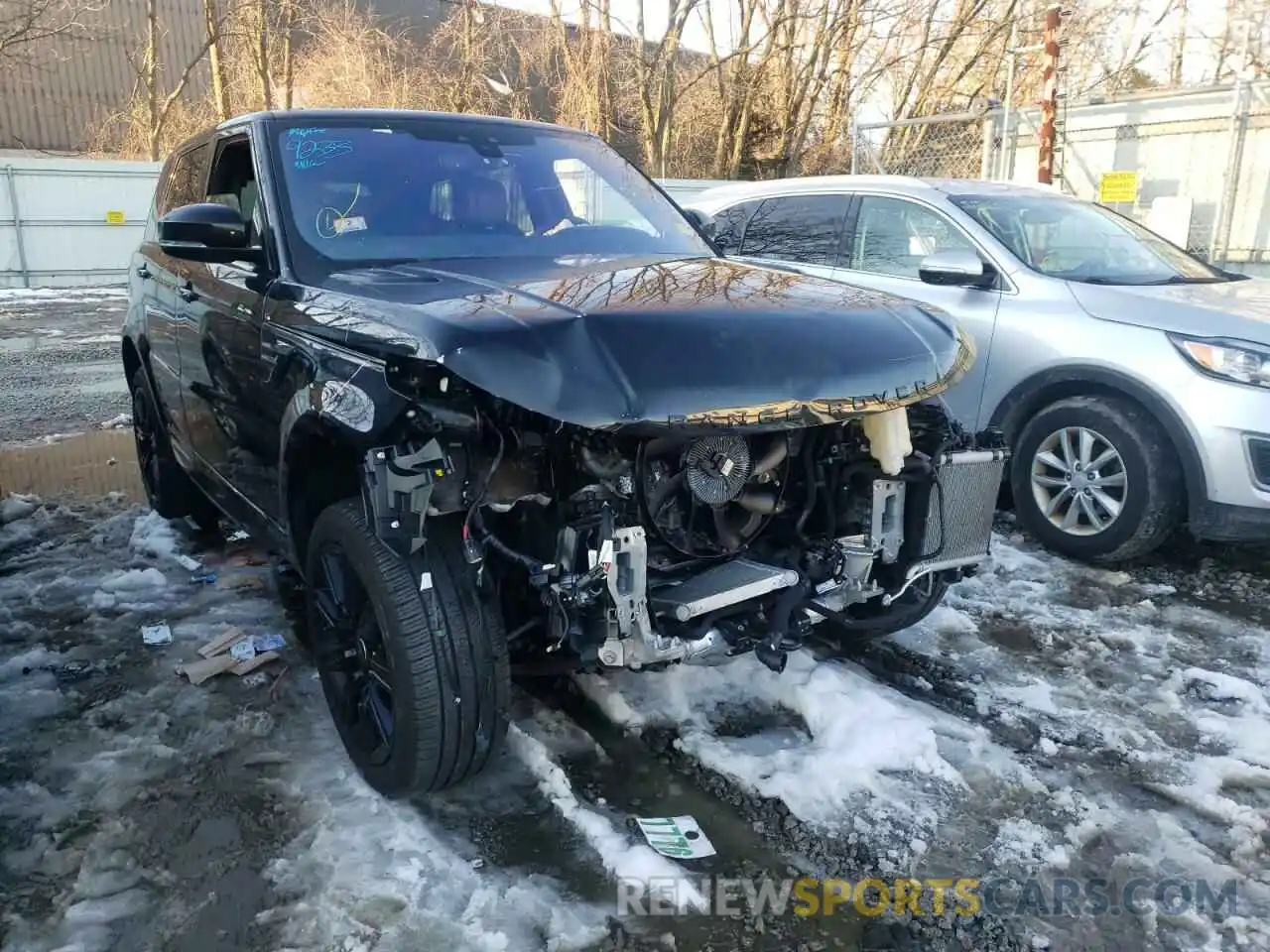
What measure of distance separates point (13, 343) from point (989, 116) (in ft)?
37.7

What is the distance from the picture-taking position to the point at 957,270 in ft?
16.5

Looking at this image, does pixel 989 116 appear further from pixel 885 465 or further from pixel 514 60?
pixel 514 60

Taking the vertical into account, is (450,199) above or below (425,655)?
above

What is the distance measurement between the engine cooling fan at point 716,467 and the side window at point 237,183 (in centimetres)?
175

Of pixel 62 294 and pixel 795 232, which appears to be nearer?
pixel 795 232

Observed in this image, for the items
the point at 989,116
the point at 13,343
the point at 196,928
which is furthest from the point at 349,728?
the point at 13,343

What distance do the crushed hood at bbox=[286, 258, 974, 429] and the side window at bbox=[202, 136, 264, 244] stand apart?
61 cm

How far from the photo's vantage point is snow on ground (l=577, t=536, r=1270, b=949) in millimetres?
2639

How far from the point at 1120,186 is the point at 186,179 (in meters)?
9.04

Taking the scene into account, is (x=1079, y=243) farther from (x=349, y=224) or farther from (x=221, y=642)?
(x=221, y=642)

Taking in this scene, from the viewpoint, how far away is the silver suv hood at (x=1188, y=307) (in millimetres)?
4359

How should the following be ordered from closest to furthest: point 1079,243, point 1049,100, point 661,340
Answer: point 661,340
point 1079,243
point 1049,100

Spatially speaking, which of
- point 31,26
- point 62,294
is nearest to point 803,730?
point 62,294

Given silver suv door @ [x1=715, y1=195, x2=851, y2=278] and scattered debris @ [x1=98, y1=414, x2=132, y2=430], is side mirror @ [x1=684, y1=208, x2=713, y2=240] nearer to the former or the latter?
silver suv door @ [x1=715, y1=195, x2=851, y2=278]
